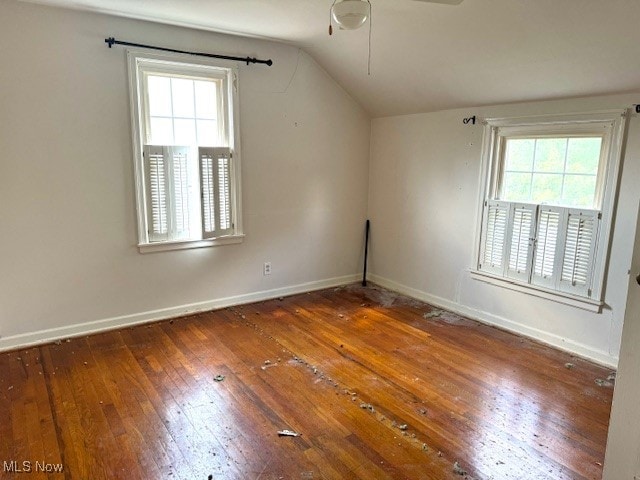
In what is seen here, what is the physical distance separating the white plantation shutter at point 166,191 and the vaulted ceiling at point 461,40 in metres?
1.03

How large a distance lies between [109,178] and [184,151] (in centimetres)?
64

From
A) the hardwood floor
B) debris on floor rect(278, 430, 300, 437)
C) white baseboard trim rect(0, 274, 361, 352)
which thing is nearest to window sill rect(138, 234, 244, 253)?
white baseboard trim rect(0, 274, 361, 352)

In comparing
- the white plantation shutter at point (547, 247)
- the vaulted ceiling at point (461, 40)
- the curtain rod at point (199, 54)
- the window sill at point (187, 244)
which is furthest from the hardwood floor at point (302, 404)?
the curtain rod at point (199, 54)

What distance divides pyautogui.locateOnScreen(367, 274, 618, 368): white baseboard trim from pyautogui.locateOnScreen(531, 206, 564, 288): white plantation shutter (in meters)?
0.42

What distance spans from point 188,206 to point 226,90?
1.09 metres

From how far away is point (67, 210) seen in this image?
327 cm

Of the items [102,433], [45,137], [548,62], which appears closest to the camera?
[102,433]

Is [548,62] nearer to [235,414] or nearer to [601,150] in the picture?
[601,150]

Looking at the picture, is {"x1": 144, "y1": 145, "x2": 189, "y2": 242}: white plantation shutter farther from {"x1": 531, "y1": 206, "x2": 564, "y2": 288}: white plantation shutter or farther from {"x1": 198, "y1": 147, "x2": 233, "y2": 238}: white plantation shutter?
{"x1": 531, "y1": 206, "x2": 564, "y2": 288}: white plantation shutter

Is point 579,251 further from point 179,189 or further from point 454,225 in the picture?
point 179,189

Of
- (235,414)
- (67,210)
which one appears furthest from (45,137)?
(235,414)

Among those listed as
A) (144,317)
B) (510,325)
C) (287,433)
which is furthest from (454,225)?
(144,317)

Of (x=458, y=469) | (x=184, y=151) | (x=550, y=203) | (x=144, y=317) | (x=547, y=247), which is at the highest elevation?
(x=184, y=151)

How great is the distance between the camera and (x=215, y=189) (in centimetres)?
388
